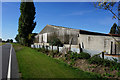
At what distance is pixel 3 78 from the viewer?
189 inches

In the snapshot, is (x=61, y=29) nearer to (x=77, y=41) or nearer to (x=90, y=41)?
(x=77, y=41)

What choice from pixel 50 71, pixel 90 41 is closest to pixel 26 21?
pixel 90 41

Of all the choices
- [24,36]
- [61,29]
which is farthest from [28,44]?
[61,29]

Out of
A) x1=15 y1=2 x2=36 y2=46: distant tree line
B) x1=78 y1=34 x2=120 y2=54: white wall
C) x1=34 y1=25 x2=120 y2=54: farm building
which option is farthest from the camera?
x1=15 y1=2 x2=36 y2=46: distant tree line

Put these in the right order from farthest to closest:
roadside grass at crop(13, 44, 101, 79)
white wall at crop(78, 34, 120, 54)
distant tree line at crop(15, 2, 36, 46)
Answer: distant tree line at crop(15, 2, 36, 46), white wall at crop(78, 34, 120, 54), roadside grass at crop(13, 44, 101, 79)

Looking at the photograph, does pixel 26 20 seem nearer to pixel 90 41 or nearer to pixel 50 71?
pixel 90 41

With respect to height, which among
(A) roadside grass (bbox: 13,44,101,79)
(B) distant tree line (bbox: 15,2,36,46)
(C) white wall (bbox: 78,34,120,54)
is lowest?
(A) roadside grass (bbox: 13,44,101,79)

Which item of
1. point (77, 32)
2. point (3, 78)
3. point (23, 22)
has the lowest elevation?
point (3, 78)

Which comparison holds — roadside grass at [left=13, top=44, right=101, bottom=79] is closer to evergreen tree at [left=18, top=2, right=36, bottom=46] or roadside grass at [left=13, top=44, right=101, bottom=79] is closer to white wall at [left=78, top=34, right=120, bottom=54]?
white wall at [left=78, top=34, right=120, bottom=54]

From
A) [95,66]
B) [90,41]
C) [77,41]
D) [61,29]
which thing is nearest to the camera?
[95,66]

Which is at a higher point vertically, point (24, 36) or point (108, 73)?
point (24, 36)

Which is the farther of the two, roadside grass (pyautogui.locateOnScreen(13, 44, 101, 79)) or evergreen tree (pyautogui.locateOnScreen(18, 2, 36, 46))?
evergreen tree (pyautogui.locateOnScreen(18, 2, 36, 46))

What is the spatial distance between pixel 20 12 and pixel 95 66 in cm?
3080

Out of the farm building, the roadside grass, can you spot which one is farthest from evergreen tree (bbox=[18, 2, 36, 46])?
the roadside grass
